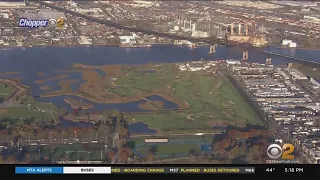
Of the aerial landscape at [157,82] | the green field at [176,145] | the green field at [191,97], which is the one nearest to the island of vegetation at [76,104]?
the aerial landscape at [157,82]

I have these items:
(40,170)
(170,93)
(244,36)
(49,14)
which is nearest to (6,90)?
(170,93)

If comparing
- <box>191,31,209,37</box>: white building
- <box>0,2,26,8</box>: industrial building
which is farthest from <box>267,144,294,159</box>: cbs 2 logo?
<box>0,2,26,8</box>: industrial building

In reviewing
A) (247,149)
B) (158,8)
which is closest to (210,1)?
(158,8)

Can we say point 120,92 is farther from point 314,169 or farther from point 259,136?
point 314,169

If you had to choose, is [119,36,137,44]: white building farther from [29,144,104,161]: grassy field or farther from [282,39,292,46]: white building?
[29,144,104,161]: grassy field
